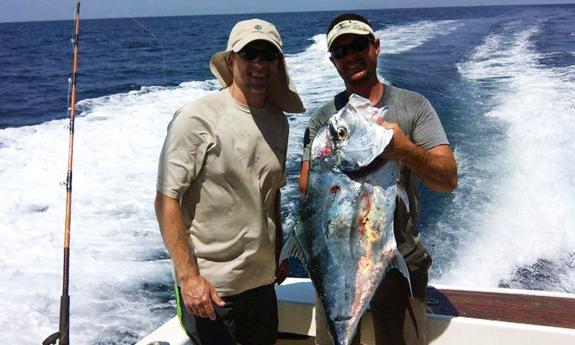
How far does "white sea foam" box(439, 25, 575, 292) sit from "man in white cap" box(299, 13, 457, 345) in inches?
121

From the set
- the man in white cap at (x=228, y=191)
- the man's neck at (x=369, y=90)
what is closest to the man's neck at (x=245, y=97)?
the man in white cap at (x=228, y=191)

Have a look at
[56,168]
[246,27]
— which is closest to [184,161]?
[246,27]

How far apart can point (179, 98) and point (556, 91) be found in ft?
26.9

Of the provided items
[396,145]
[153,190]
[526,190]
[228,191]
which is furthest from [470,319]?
[153,190]

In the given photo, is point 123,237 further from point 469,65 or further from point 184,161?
point 469,65

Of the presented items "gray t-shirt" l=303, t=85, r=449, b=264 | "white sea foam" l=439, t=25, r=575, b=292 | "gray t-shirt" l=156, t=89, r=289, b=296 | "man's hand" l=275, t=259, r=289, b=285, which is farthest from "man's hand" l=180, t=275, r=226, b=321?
"white sea foam" l=439, t=25, r=575, b=292

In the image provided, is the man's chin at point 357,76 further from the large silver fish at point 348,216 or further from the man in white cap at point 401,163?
the large silver fish at point 348,216

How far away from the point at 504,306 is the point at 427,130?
4.36ft

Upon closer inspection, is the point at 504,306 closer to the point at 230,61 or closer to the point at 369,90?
the point at 369,90

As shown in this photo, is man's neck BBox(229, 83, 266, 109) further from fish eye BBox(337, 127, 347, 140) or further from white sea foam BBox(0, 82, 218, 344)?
white sea foam BBox(0, 82, 218, 344)

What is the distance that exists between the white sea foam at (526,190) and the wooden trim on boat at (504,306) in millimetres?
2091

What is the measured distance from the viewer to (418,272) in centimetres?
226

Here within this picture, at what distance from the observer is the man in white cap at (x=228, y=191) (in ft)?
6.47

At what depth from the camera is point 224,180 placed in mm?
2055
